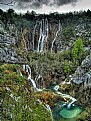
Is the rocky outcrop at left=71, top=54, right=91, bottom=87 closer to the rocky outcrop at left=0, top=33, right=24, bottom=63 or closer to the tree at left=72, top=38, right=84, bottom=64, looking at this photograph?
the tree at left=72, top=38, right=84, bottom=64

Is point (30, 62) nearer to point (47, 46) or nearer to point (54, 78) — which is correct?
point (54, 78)

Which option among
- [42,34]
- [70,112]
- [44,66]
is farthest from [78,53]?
[70,112]

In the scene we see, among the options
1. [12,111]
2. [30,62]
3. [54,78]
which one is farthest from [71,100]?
[12,111]

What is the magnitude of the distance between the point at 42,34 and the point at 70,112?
130 feet

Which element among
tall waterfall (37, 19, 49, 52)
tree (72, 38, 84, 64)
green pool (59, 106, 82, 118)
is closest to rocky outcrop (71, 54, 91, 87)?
green pool (59, 106, 82, 118)

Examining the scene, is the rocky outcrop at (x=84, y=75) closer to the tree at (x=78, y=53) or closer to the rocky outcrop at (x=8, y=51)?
the tree at (x=78, y=53)

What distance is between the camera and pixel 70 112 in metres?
37.8

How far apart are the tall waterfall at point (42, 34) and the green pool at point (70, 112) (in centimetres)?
3116

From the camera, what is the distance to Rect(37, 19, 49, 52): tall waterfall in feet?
232

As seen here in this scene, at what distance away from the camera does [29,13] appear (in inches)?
3381

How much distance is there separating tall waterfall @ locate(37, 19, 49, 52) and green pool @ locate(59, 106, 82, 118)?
1227 inches

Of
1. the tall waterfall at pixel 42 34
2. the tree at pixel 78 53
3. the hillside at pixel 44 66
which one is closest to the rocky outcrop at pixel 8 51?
the hillside at pixel 44 66

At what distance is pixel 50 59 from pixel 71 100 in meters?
18.6

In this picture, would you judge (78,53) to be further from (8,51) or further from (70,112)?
(70,112)
